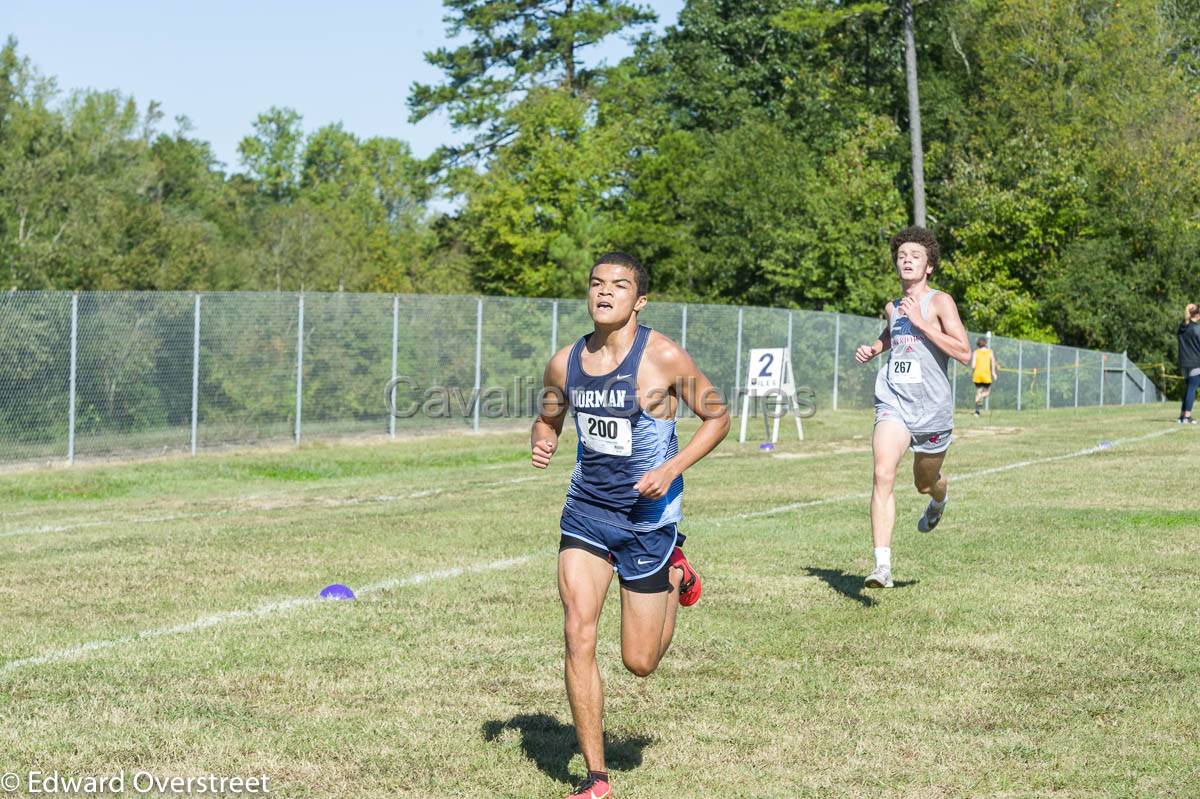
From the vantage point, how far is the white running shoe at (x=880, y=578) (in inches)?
330

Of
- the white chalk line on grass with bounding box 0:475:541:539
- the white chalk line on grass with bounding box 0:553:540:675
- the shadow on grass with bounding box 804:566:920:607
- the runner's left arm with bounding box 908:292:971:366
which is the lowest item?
the white chalk line on grass with bounding box 0:475:541:539

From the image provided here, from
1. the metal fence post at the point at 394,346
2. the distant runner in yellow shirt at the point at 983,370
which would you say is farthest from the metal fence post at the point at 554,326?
the distant runner in yellow shirt at the point at 983,370

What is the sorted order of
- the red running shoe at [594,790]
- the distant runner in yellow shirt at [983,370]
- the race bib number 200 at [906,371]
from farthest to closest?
the distant runner in yellow shirt at [983,370], the race bib number 200 at [906,371], the red running shoe at [594,790]

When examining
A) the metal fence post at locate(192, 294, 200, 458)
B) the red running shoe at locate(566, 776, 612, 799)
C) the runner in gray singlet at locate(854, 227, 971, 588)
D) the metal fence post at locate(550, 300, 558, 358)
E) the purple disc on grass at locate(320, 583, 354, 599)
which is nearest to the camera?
the red running shoe at locate(566, 776, 612, 799)

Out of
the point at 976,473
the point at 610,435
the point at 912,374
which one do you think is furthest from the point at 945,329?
the point at 976,473

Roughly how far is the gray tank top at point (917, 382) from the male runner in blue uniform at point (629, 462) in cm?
384

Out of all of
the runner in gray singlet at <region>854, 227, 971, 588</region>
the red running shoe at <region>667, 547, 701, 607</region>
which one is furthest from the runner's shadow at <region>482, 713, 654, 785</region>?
the runner in gray singlet at <region>854, 227, 971, 588</region>

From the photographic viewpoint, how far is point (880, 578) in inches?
330

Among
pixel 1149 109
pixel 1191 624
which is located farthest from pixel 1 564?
pixel 1149 109

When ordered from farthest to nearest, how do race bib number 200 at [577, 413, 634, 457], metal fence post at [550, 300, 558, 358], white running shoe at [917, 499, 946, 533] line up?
metal fence post at [550, 300, 558, 358], white running shoe at [917, 499, 946, 533], race bib number 200 at [577, 413, 634, 457]

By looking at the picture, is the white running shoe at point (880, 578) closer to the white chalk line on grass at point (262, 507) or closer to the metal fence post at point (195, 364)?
the white chalk line on grass at point (262, 507)

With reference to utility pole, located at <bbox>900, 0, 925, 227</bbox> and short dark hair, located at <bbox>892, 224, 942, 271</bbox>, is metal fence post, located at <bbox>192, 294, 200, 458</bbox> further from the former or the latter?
utility pole, located at <bbox>900, 0, 925, 227</bbox>

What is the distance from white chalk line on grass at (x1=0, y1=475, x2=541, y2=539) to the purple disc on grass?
4.75 meters

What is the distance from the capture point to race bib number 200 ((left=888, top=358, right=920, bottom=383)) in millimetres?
8922
